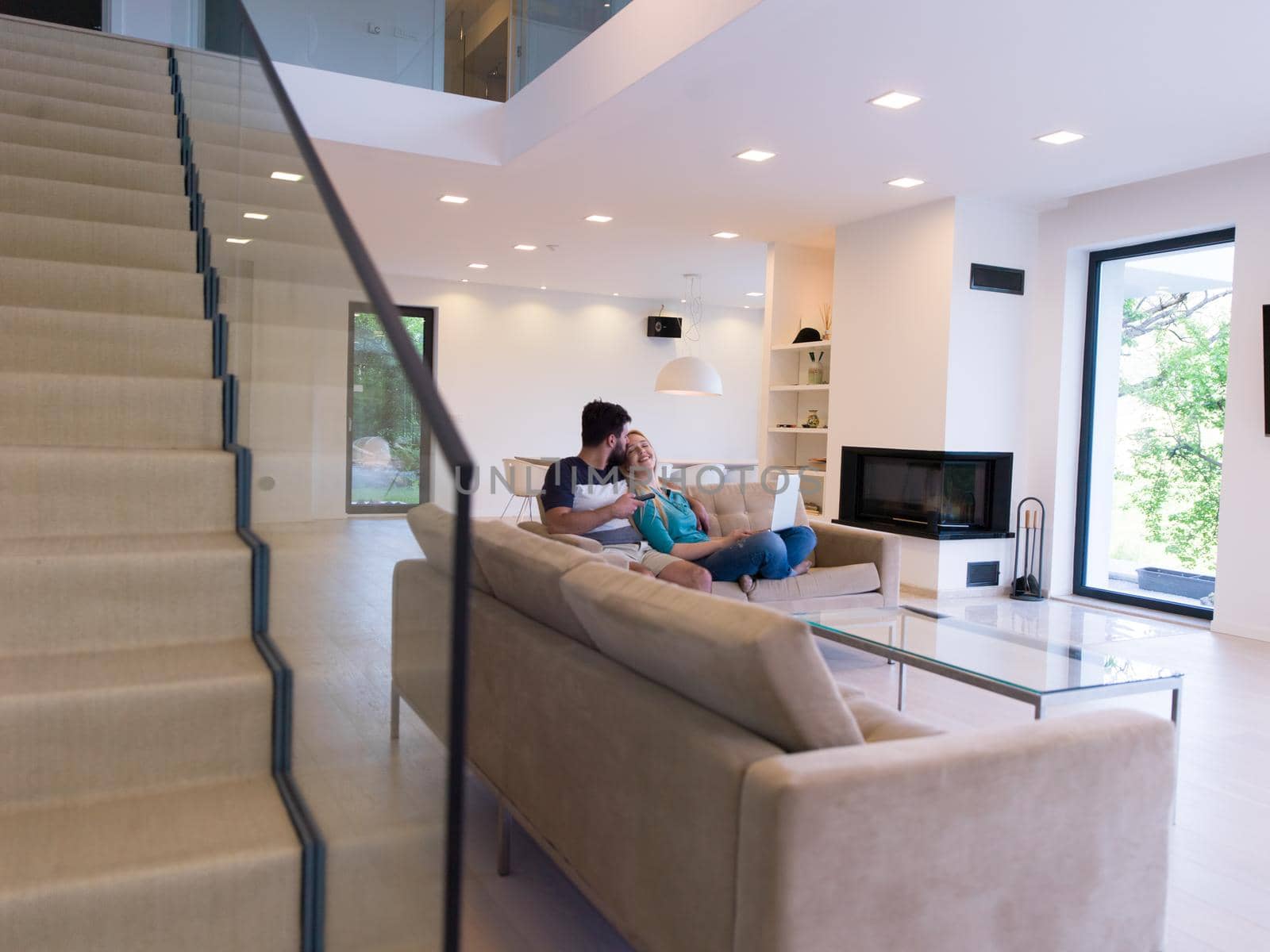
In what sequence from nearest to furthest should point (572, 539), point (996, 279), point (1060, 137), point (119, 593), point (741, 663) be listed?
point (741, 663)
point (119, 593)
point (572, 539)
point (1060, 137)
point (996, 279)

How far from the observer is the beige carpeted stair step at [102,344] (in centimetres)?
242

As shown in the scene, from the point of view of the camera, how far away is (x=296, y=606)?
5.46ft

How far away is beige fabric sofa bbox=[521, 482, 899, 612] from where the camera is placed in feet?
15.0

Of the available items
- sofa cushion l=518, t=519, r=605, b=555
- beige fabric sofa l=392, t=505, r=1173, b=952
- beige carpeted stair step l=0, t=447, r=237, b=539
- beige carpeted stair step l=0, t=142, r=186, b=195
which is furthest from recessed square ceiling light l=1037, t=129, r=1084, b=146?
beige carpeted stair step l=0, t=447, r=237, b=539

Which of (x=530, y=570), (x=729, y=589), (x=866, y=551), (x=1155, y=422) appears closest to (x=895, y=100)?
(x=866, y=551)

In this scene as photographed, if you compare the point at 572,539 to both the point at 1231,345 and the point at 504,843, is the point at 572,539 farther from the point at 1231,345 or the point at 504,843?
the point at 1231,345

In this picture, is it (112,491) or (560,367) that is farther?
(560,367)

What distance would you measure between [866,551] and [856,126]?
2174 mm

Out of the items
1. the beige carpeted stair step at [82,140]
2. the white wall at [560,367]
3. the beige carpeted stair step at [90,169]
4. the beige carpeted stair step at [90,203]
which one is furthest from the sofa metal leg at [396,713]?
the white wall at [560,367]

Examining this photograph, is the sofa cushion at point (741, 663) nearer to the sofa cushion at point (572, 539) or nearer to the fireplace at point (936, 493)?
the sofa cushion at point (572, 539)

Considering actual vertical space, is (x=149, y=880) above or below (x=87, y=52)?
below

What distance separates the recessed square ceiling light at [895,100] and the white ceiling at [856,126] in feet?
0.22

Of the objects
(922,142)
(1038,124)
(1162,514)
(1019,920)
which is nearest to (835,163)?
(922,142)

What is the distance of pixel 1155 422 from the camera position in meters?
6.39
